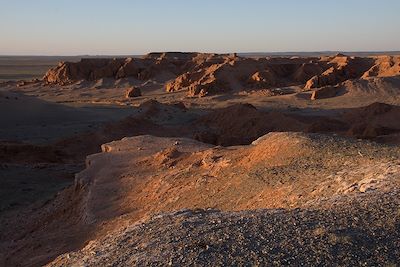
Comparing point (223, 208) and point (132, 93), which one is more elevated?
point (223, 208)

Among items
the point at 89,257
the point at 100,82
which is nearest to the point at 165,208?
the point at 89,257

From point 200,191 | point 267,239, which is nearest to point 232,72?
point 200,191

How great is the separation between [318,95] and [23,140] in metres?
15.8

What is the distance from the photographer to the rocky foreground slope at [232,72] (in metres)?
37.3

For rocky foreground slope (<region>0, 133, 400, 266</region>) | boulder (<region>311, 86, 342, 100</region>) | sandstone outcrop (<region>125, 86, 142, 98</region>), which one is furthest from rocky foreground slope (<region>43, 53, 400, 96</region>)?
rocky foreground slope (<region>0, 133, 400, 266</region>)

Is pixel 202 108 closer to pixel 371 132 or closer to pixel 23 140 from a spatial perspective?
pixel 23 140

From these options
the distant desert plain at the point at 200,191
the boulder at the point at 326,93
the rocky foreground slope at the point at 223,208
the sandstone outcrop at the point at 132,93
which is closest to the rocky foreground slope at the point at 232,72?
the boulder at the point at 326,93

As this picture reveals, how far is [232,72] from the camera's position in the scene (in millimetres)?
39156

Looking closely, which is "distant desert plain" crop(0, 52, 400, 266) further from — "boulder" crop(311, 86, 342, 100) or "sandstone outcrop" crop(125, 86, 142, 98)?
"sandstone outcrop" crop(125, 86, 142, 98)

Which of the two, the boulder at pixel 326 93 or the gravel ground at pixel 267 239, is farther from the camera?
the boulder at pixel 326 93

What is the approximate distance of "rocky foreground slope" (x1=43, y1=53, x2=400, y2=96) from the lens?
37.3 meters

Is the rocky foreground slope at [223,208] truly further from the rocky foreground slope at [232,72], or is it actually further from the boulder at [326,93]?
the rocky foreground slope at [232,72]

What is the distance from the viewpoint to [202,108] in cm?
3125

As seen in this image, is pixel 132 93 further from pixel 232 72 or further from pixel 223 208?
pixel 223 208
